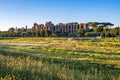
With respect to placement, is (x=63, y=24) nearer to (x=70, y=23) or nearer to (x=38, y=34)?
(x=70, y=23)

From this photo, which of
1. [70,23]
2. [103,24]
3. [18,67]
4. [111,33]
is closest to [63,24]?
[70,23]

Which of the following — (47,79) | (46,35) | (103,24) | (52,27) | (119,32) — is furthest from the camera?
(52,27)

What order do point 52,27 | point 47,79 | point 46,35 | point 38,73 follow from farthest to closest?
point 52,27 < point 46,35 < point 38,73 < point 47,79

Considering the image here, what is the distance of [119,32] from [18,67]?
96.8 m

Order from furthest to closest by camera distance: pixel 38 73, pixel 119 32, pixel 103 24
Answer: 1. pixel 103 24
2. pixel 119 32
3. pixel 38 73

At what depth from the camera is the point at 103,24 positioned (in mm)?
155625

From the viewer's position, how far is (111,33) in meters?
110

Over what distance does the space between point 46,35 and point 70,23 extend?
60.2m

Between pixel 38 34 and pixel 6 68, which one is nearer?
pixel 6 68

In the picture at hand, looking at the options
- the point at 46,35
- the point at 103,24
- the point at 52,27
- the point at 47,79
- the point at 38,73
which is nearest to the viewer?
the point at 47,79

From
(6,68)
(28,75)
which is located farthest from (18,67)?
(28,75)

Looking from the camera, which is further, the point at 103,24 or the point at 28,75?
the point at 103,24

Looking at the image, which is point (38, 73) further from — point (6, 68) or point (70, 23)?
point (70, 23)

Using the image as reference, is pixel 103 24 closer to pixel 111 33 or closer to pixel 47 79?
pixel 111 33
